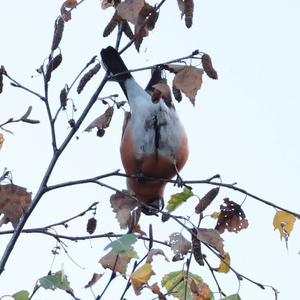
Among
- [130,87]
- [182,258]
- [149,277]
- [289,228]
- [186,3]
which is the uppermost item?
[130,87]

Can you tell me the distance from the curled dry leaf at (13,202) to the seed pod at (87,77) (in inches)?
11.5

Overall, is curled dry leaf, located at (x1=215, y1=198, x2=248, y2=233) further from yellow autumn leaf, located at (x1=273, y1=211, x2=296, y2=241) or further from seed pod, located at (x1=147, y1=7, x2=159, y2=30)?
seed pod, located at (x1=147, y1=7, x2=159, y2=30)

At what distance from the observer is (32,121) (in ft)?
6.45

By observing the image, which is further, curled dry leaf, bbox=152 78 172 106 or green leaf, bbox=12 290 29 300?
curled dry leaf, bbox=152 78 172 106

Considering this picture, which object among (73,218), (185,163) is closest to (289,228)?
(73,218)

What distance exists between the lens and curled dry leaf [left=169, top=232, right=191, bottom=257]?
5.68 feet

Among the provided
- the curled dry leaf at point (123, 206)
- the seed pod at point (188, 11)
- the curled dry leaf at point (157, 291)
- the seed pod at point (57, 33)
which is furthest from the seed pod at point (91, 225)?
the seed pod at point (188, 11)

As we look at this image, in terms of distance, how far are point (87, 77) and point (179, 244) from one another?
0.50m

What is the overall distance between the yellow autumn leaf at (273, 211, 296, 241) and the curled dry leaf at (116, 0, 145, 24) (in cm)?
59

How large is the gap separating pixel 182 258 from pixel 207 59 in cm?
47

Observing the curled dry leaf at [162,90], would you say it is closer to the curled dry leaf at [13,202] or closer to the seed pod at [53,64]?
the seed pod at [53,64]

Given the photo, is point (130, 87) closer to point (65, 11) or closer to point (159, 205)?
point (159, 205)

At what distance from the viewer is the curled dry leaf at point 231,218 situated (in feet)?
6.26

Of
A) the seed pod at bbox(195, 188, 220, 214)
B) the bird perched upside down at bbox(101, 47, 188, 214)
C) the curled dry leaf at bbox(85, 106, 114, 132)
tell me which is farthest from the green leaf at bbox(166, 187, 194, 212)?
the bird perched upside down at bbox(101, 47, 188, 214)
